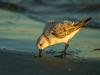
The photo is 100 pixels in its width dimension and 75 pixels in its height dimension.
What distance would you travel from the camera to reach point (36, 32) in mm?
11852

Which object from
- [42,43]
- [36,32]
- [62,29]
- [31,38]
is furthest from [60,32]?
[36,32]

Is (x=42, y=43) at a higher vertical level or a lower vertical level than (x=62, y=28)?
lower

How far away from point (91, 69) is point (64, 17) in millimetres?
5957

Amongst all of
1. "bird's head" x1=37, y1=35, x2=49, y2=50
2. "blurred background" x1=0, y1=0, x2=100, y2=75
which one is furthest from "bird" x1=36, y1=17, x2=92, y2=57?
"blurred background" x1=0, y1=0, x2=100, y2=75

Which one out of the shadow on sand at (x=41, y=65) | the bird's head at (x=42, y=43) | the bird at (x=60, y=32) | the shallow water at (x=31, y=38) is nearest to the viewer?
the shadow on sand at (x=41, y=65)

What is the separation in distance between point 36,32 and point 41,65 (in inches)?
120

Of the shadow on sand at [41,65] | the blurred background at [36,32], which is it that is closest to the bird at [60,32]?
the blurred background at [36,32]

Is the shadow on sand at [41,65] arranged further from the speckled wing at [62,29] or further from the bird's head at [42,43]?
the speckled wing at [62,29]

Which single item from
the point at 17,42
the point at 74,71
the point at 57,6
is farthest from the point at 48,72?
the point at 57,6

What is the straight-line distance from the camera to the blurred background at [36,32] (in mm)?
8719

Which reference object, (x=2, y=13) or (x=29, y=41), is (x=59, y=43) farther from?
(x=2, y=13)

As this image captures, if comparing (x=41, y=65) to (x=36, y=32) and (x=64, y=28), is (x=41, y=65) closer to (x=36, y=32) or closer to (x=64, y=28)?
(x=64, y=28)

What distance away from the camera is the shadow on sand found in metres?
8.25

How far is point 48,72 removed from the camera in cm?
825
